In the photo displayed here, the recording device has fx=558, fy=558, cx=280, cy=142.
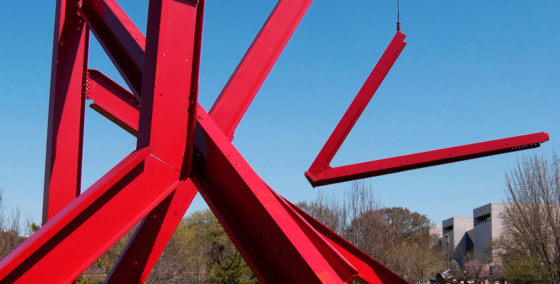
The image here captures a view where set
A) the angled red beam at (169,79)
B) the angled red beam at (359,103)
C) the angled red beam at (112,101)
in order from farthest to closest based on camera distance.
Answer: the angled red beam at (359,103) → the angled red beam at (112,101) → the angled red beam at (169,79)

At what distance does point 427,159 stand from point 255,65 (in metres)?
1.89

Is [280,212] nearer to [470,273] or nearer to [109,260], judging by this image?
[109,260]

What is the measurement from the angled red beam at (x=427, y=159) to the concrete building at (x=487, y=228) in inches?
2312

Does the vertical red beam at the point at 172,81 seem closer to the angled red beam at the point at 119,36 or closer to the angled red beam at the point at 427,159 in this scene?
the angled red beam at the point at 119,36

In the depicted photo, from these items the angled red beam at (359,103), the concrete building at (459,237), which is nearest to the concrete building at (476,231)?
the concrete building at (459,237)

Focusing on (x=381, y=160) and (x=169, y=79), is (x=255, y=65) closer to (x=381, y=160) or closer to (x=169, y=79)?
(x=169, y=79)

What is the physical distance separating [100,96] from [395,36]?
255 cm

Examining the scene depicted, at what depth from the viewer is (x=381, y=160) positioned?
457 centimetres

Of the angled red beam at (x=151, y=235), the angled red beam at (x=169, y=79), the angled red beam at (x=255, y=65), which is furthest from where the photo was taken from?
the angled red beam at (x=151, y=235)

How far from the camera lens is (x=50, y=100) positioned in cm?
346

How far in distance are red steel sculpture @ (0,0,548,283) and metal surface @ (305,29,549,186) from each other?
0.85 meters

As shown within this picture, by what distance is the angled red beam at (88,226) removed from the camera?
6.88 feet

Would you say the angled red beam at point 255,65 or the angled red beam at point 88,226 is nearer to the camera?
the angled red beam at point 88,226

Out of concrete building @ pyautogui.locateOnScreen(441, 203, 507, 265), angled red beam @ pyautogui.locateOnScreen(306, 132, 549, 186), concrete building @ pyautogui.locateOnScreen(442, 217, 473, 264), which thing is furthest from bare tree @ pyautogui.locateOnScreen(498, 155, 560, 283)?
concrete building @ pyautogui.locateOnScreen(442, 217, 473, 264)
